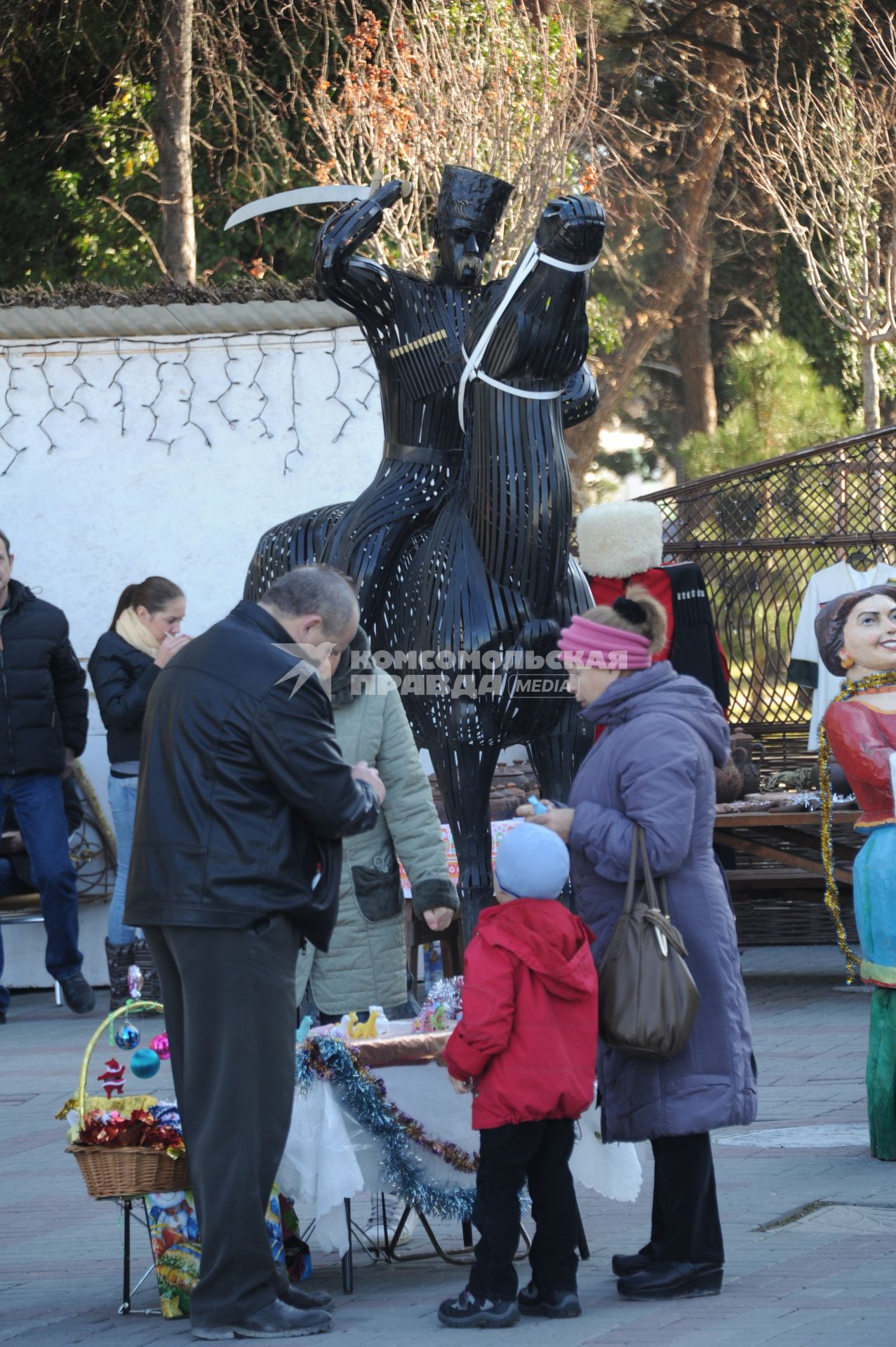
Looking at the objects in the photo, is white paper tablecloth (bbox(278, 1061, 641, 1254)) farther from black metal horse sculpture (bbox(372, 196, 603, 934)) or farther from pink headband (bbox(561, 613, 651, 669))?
black metal horse sculpture (bbox(372, 196, 603, 934))

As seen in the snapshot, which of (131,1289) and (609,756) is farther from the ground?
(609,756)

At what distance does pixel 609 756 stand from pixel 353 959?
44.6 inches

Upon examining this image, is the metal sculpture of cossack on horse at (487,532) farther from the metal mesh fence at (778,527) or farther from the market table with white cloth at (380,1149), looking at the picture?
the metal mesh fence at (778,527)

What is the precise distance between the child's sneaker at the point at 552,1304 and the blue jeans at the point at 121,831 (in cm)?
489

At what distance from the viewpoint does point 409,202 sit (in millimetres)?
17828

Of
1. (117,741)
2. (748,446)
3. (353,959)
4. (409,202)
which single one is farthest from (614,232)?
(353,959)

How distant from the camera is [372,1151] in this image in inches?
179

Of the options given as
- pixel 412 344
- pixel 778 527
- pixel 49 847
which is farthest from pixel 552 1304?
pixel 778 527

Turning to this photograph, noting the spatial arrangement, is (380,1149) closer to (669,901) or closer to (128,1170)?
(128,1170)

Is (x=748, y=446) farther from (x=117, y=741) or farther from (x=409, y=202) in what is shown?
(x=117, y=741)

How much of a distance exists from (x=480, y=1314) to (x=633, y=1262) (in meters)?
0.52

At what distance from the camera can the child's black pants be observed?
4219mm

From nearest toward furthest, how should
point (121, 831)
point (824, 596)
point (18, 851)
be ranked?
point (121, 831), point (18, 851), point (824, 596)

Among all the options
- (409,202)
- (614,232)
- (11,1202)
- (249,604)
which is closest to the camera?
(249,604)
